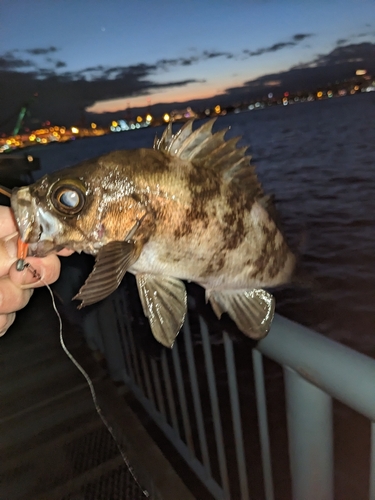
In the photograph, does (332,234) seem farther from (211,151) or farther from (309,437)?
(211,151)

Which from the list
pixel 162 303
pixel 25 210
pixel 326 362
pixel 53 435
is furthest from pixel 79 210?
pixel 53 435

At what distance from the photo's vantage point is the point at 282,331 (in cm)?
139

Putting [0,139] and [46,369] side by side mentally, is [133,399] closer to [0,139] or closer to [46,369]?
Result: [46,369]

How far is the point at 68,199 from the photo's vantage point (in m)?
1.05

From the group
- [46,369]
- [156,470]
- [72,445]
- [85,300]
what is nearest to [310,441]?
[85,300]

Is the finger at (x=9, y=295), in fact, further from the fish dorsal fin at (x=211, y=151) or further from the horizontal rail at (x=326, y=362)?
the horizontal rail at (x=326, y=362)

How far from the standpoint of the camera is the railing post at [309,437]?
1.38 meters

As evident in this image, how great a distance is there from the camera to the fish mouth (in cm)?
107

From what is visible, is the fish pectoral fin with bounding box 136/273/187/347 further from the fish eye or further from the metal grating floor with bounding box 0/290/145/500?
the metal grating floor with bounding box 0/290/145/500

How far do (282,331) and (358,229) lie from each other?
8895 mm

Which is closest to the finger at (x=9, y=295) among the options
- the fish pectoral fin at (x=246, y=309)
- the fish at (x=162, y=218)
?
the fish at (x=162, y=218)

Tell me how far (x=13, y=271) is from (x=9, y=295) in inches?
4.8

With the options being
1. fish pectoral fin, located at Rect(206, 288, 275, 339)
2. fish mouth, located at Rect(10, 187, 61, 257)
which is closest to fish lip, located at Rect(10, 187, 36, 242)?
fish mouth, located at Rect(10, 187, 61, 257)

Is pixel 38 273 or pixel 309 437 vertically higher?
pixel 38 273
